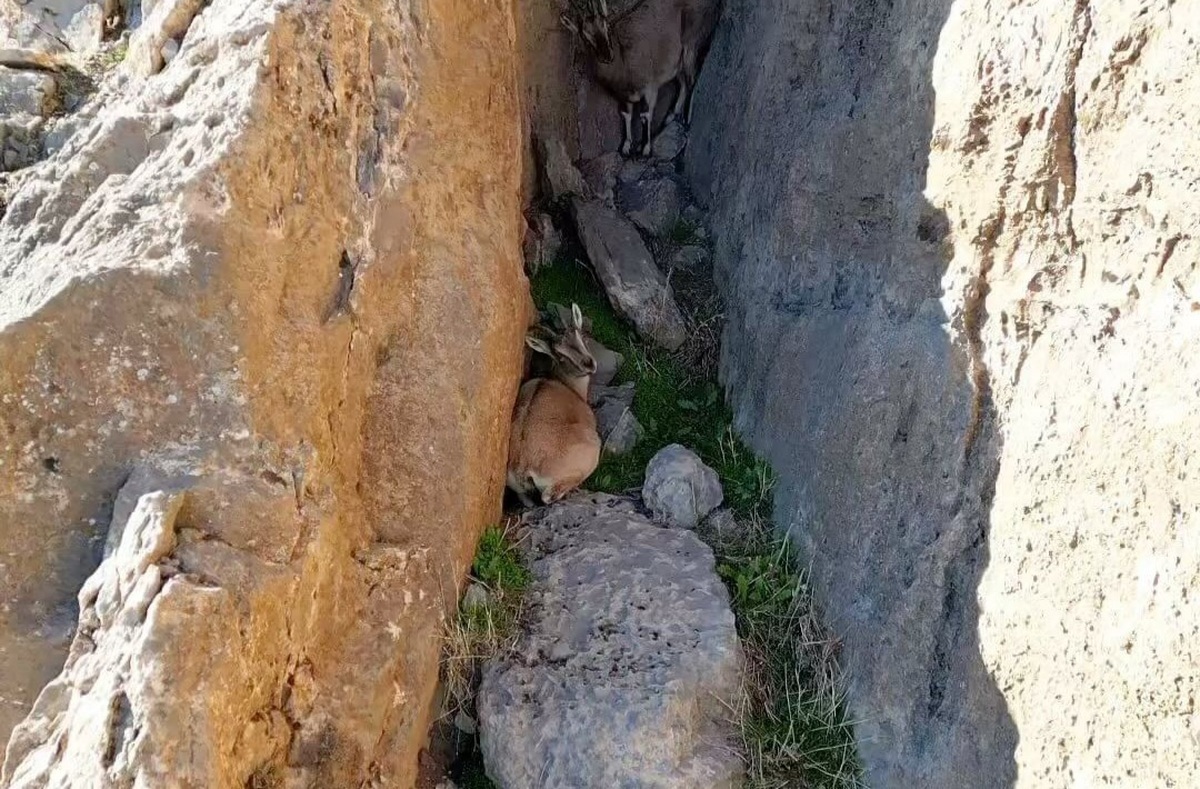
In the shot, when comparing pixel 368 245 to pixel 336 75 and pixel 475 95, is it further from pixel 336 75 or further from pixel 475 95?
pixel 475 95

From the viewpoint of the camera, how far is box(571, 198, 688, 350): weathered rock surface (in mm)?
5824

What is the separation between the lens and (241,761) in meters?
2.83

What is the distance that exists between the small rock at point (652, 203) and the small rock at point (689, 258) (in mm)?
261

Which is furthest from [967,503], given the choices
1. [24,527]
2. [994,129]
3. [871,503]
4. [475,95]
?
[24,527]

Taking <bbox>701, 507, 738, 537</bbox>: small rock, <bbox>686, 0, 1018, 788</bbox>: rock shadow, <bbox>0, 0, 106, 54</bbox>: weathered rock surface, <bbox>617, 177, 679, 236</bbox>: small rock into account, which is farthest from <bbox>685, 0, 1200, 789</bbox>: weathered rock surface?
<bbox>0, 0, 106, 54</bbox>: weathered rock surface

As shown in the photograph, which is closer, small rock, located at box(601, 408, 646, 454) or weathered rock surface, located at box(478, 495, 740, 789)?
weathered rock surface, located at box(478, 495, 740, 789)

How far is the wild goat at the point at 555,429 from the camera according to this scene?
4.81 m

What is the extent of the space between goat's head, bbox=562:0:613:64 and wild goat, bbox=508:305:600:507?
243 centimetres

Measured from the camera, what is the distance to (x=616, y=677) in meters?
3.88

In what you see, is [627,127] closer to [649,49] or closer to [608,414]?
[649,49]

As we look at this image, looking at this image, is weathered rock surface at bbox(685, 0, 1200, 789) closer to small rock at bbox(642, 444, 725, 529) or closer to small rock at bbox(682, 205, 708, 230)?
small rock at bbox(642, 444, 725, 529)

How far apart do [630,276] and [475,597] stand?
2580 millimetres

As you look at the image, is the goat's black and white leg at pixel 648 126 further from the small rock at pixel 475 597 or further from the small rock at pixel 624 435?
the small rock at pixel 475 597

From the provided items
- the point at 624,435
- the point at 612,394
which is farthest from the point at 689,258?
the point at 624,435
